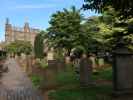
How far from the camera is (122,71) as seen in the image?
13.6 m

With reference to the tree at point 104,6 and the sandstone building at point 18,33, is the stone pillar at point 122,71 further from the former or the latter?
the sandstone building at point 18,33

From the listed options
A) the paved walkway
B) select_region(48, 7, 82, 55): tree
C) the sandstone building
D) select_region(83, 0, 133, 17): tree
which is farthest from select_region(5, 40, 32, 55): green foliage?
select_region(83, 0, 133, 17): tree

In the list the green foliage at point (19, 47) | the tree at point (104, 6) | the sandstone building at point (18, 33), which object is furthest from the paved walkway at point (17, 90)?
the sandstone building at point (18, 33)

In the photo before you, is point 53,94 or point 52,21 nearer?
point 53,94

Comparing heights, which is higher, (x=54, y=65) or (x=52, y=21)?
(x=52, y=21)

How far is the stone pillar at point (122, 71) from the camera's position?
13.5 meters

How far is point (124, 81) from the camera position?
13.6 metres

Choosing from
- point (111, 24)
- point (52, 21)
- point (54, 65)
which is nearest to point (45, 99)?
point (54, 65)

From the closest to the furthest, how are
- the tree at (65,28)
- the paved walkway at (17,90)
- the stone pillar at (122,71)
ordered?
the stone pillar at (122,71) < the paved walkway at (17,90) < the tree at (65,28)

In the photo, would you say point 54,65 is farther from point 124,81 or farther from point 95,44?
point 124,81

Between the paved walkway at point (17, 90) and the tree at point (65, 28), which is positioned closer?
→ the paved walkway at point (17, 90)

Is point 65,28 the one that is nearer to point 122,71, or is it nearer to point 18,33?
point 122,71

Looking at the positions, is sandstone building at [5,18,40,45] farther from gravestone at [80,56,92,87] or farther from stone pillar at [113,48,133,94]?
stone pillar at [113,48,133,94]

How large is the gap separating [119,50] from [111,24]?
19533mm
